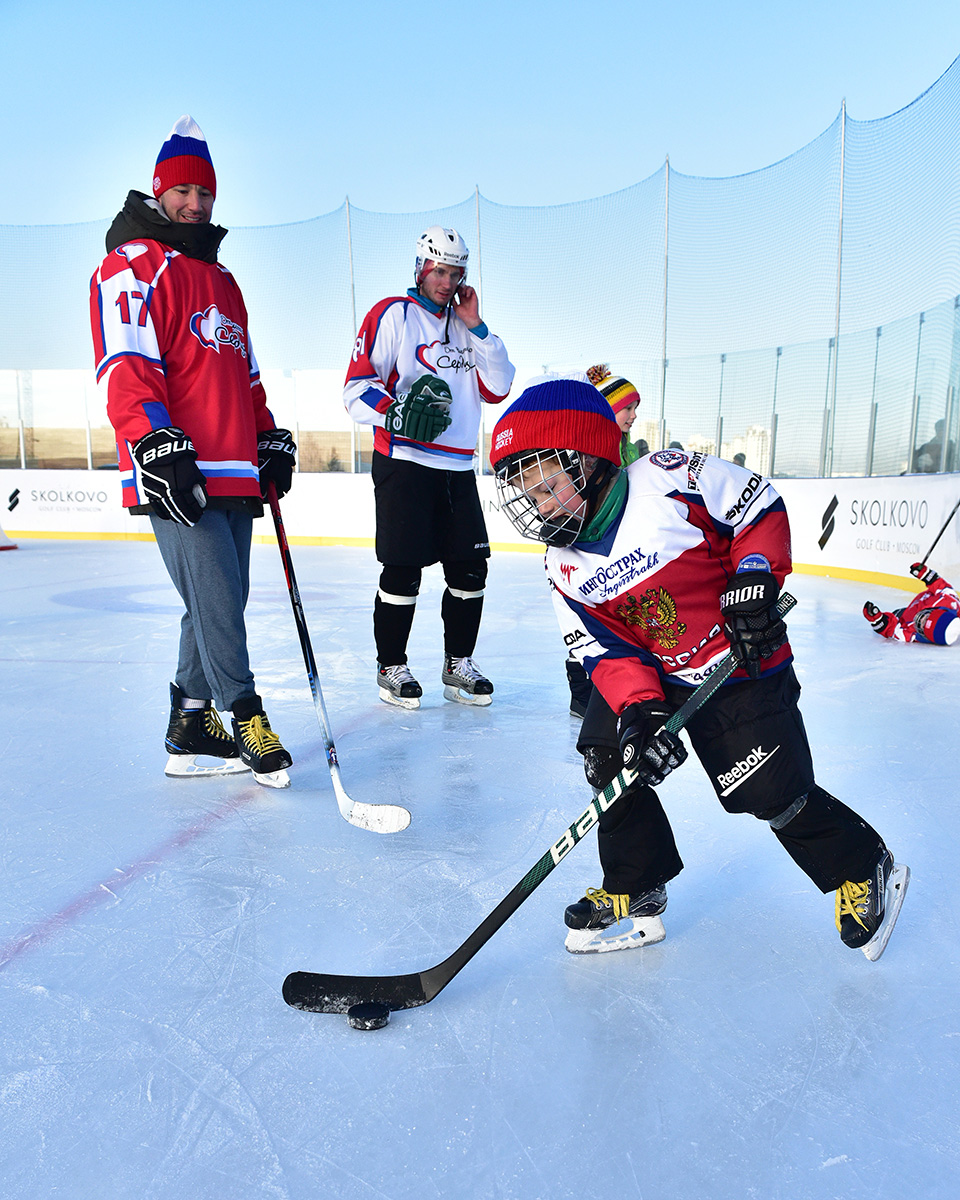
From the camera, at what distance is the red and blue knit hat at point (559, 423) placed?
1.12 metres

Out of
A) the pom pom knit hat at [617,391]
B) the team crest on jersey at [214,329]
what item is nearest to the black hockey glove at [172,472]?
the team crest on jersey at [214,329]

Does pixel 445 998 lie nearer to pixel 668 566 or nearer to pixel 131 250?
pixel 668 566

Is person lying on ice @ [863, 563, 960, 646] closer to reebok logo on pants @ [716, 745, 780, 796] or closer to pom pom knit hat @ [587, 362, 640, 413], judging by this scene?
pom pom knit hat @ [587, 362, 640, 413]

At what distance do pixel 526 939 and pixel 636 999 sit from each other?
0.20m

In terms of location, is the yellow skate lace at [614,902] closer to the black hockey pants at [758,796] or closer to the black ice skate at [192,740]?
the black hockey pants at [758,796]

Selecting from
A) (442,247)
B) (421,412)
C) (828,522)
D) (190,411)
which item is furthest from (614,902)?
(828,522)

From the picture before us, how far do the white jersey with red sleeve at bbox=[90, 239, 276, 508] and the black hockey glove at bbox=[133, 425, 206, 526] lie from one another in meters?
0.04

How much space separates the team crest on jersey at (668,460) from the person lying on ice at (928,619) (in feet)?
8.85

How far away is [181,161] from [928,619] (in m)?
3.07

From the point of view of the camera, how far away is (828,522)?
637cm

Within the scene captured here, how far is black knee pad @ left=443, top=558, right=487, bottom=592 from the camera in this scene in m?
2.61

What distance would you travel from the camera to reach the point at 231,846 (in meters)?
1.55

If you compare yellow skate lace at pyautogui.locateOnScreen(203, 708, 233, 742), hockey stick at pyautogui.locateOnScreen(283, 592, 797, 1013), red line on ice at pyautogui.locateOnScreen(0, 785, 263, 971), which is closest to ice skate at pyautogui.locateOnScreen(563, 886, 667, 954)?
hockey stick at pyautogui.locateOnScreen(283, 592, 797, 1013)

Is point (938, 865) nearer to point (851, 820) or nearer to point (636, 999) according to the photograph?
point (851, 820)
